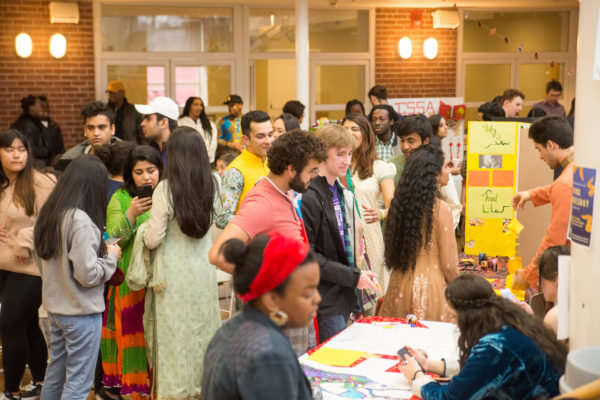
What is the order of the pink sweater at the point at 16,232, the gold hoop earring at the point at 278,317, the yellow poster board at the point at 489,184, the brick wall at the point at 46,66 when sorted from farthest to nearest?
the brick wall at the point at 46,66, the yellow poster board at the point at 489,184, the pink sweater at the point at 16,232, the gold hoop earring at the point at 278,317

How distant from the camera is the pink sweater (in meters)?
4.16

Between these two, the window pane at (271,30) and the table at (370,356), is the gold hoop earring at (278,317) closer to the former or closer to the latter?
the table at (370,356)

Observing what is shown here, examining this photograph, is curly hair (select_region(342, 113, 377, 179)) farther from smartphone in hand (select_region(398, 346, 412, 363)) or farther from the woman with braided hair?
smartphone in hand (select_region(398, 346, 412, 363))

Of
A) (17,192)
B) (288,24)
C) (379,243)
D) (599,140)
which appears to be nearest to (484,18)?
(288,24)

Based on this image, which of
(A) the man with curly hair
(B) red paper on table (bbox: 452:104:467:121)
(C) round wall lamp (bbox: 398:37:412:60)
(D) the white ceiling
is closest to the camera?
Result: (A) the man with curly hair

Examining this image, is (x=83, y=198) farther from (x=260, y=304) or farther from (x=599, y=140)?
(x=599, y=140)

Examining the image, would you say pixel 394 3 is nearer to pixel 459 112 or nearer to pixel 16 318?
pixel 459 112

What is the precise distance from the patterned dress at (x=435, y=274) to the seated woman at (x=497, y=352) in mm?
1004

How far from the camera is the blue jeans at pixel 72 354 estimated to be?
358 centimetres

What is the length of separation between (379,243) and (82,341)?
2011mm

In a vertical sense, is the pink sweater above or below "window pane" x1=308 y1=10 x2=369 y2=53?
below

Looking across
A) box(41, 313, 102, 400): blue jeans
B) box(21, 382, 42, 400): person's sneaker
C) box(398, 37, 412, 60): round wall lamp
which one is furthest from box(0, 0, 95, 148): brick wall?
box(41, 313, 102, 400): blue jeans

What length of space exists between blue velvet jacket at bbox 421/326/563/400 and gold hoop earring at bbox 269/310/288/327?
909mm

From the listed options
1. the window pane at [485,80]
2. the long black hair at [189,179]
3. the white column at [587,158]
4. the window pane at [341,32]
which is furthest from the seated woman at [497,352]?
the window pane at [485,80]
